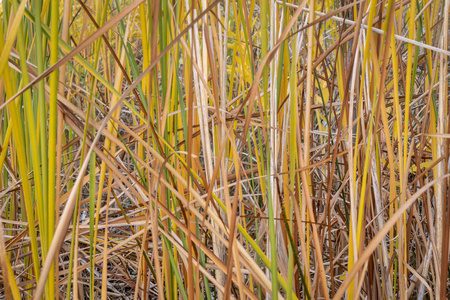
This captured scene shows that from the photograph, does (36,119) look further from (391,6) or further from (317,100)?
(317,100)

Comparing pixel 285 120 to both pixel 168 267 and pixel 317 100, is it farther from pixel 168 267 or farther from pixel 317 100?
pixel 317 100

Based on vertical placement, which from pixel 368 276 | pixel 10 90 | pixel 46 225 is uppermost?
pixel 10 90

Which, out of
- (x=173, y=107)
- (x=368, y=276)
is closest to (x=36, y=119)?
(x=173, y=107)

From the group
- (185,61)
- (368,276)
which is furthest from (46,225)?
(368,276)

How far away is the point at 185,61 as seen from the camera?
0.49 m

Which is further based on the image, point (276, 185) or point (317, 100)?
point (317, 100)

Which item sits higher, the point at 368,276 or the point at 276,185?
the point at 276,185

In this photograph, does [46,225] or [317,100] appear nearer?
[46,225]

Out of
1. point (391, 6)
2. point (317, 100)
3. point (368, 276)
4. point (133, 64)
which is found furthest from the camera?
point (317, 100)

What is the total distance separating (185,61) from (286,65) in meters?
0.12

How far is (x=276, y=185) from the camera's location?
390 millimetres

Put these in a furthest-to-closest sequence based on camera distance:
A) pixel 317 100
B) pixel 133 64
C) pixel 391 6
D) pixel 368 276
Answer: pixel 317 100
pixel 368 276
pixel 133 64
pixel 391 6

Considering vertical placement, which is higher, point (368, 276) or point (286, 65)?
point (286, 65)

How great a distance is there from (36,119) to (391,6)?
0.33 m
